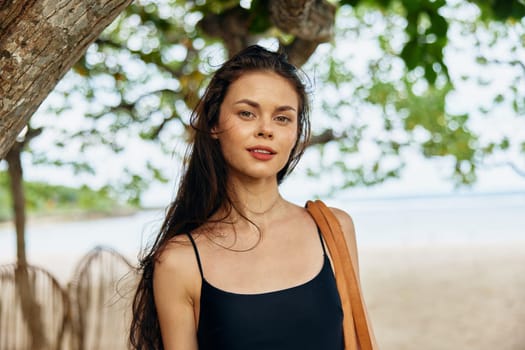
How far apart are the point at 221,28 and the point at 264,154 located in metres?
2.73

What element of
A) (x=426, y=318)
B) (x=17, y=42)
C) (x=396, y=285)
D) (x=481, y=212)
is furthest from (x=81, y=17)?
(x=481, y=212)

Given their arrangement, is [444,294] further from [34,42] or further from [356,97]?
[34,42]

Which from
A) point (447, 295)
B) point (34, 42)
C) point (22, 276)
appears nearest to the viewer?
point (34, 42)

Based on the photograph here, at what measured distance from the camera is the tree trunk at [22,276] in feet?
16.7

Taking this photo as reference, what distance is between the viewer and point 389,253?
15.2 metres

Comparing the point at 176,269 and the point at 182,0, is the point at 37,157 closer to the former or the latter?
the point at 182,0

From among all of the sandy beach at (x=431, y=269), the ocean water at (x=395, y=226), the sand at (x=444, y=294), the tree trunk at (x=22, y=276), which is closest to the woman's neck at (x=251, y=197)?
the sandy beach at (x=431, y=269)

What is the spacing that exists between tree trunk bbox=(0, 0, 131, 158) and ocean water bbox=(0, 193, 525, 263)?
1361 centimetres

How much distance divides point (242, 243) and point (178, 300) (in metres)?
0.26

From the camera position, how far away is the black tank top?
6.70ft

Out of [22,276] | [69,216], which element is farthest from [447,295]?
[69,216]

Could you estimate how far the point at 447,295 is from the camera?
439 inches

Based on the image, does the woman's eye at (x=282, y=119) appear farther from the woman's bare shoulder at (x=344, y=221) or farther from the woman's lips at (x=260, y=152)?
the woman's bare shoulder at (x=344, y=221)

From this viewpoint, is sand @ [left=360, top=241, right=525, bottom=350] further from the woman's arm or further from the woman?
the woman's arm
